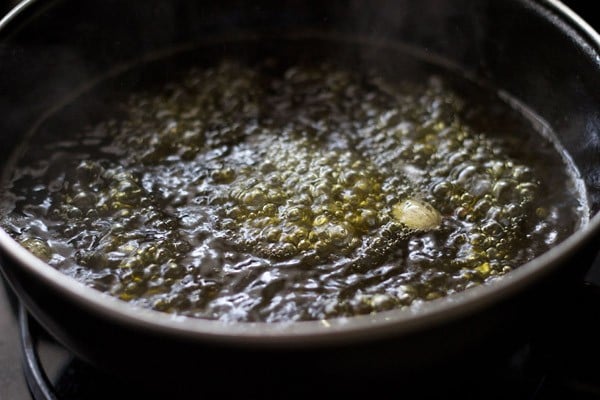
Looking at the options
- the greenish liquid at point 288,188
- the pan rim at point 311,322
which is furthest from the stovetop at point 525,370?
the pan rim at point 311,322

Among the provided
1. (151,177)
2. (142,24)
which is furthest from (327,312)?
(142,24)

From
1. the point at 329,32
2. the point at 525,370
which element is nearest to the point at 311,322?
the point at 525,370

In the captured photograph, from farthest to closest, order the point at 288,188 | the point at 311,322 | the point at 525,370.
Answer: the point at 288,188 → the point at 525,370 → the point at 311,322

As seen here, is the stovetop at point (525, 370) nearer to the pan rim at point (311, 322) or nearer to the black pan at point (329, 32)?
the black pan at point (329, 32)

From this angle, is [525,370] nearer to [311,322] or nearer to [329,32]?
[311,322]

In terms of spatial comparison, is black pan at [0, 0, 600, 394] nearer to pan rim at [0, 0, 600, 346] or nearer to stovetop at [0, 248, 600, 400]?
pan rim at [0, 0, 600, 346]

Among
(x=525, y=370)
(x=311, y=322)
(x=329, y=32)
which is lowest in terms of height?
(x=525, y=370)
